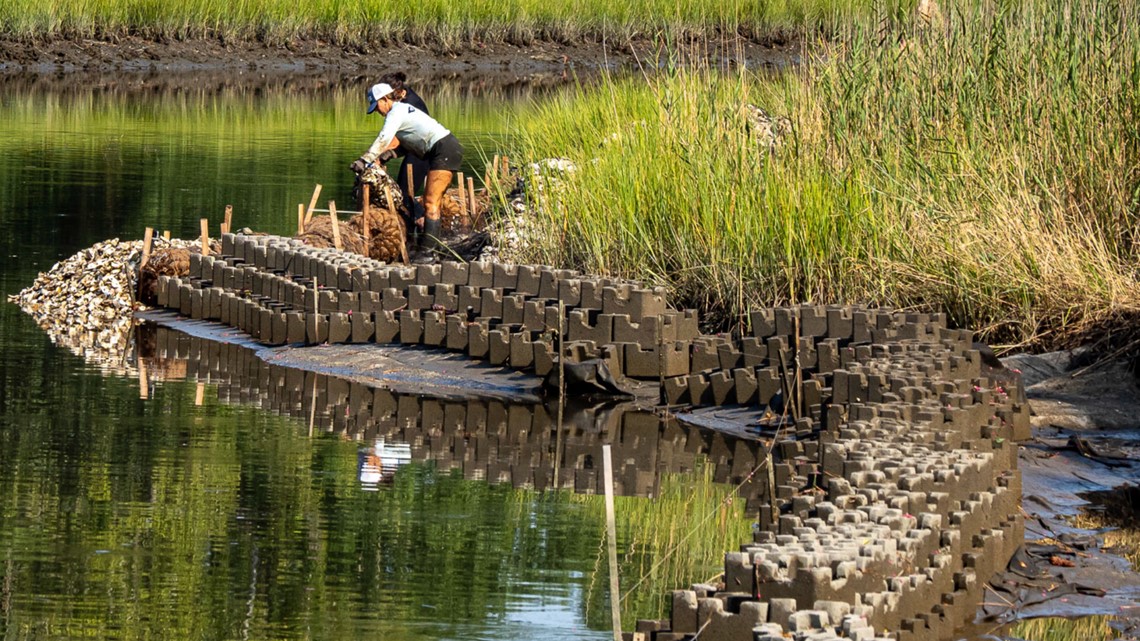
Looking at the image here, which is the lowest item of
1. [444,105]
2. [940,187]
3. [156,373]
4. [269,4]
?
[156,373]

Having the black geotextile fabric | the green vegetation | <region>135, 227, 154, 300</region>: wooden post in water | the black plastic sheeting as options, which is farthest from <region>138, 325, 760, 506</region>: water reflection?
the green vegetation

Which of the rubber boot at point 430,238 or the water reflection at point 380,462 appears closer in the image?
the water reflection at point 380,462

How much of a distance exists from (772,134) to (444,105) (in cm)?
2394

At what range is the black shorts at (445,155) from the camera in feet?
61.8

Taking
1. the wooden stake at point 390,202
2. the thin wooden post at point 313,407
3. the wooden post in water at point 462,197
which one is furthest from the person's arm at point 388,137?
the thin wooden post at point 313,407

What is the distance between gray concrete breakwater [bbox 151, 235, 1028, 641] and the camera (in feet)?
21.1

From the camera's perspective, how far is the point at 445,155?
61.9ft

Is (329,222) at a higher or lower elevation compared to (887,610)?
higher

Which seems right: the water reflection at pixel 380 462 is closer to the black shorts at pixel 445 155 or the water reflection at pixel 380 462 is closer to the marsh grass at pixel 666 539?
the marsh grass at pixel 666 539

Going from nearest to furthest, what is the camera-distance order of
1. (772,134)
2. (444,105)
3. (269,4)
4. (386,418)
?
(386,418) → (772,134) → (444,105) → (269,4)

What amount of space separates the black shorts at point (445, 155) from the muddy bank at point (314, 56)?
22043mm

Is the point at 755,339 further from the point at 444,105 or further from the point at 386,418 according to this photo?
the point at 444,105

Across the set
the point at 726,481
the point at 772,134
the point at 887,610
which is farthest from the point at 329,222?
the point at 887,610

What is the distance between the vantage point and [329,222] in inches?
722
